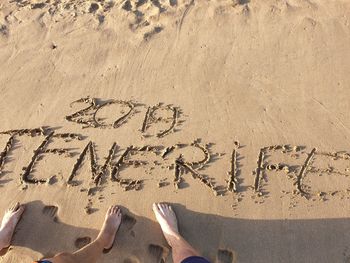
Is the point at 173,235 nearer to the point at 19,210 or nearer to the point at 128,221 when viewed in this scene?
the point at 128,221

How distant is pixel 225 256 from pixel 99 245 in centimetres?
91

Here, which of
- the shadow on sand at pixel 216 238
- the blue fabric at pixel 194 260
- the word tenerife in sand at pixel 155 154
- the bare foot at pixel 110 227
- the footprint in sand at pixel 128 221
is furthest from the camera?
the word tenerife in sand at pixel 155 154

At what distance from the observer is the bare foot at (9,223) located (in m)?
3.03

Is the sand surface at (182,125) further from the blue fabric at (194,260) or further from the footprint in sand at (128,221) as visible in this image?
the blue fabric at (194,260)

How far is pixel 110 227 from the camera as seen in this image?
303 centimetres

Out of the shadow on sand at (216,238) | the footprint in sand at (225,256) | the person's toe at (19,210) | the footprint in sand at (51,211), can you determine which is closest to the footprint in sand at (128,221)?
the shadow on sand at (216,238)

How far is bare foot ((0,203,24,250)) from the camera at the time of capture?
303 cm

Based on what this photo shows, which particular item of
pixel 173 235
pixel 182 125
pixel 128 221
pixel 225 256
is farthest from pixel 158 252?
pixel 182 125

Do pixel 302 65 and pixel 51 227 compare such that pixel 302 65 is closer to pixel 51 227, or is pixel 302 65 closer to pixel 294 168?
pixel 294 168

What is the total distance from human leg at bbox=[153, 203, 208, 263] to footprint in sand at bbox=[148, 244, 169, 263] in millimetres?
80

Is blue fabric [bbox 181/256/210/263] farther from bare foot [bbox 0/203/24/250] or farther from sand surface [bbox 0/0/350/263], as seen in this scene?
bare foot [bbox 0/203/24/250]

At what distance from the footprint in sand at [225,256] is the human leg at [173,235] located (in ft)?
0.62

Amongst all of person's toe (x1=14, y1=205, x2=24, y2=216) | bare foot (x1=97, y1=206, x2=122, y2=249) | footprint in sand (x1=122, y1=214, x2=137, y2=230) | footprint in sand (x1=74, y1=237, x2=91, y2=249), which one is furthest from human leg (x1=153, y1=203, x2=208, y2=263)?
person's toe (x1=14, y1=205, x2=24, y2=216)

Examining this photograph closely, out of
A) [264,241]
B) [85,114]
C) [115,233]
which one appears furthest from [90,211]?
[264,241]
